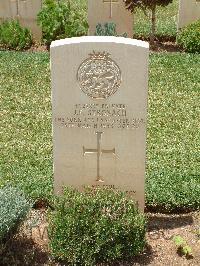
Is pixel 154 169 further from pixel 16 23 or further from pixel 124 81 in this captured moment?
pixel 16 23

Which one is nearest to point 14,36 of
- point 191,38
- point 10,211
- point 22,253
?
point 191,38

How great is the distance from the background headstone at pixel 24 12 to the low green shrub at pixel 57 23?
0.26m

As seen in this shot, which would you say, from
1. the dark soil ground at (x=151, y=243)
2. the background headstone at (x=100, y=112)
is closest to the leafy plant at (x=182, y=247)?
the dark soil ground at (x=151, y=243)

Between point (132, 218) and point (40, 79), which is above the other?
point (40, 79)

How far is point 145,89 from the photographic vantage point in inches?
205

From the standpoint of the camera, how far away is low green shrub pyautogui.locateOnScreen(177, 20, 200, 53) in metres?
11.2

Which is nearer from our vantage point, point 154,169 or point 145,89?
point 145,89

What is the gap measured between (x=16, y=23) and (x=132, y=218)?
24.3ft

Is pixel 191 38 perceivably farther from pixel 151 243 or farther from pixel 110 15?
pixel 151 243

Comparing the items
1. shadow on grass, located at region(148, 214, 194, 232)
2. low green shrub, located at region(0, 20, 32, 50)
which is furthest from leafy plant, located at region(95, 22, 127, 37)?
shadow on grass, located at region(148, 214, 194, 232)

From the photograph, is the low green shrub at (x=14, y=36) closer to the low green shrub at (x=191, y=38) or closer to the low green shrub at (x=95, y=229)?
the low green shrub at (x=191, y=38)

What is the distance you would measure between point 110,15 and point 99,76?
6.64m

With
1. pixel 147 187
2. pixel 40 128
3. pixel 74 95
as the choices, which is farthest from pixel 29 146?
pixel 74 95

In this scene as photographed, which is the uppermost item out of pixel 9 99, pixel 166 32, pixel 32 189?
pixel 166 32
